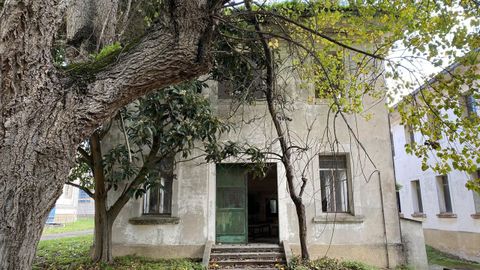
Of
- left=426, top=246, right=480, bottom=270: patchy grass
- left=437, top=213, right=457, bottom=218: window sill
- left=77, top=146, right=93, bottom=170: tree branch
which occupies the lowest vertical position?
left=426, top=246, right=480, bottom=270: patchy grass

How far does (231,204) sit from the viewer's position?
953 cm

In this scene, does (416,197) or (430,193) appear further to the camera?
(416,197)

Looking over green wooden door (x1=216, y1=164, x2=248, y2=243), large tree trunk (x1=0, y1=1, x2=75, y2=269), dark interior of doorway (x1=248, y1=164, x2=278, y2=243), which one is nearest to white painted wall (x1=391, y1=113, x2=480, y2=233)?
green wooden door (x1=216, y1=164, x2=248, y2=243)

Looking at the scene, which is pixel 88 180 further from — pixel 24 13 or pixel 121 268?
pixel 24 13

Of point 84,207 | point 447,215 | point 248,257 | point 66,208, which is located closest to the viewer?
point 248,257

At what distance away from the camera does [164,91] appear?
7590 mm

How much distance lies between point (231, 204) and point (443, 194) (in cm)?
959

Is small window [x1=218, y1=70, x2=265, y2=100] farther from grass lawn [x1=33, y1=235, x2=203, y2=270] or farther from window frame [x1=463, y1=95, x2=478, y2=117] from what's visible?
grass lawn [x1=33, y1=235, x2=203, y2=270]

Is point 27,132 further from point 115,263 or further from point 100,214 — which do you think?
point 115,263

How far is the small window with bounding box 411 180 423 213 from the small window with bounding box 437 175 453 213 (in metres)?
1.85

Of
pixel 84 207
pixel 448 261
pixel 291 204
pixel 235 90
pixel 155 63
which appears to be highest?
pixel 235 90

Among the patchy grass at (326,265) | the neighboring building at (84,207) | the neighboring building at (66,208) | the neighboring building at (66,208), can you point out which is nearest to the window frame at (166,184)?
the patchy grass at (326,265)

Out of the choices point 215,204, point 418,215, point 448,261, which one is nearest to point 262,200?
point 418,215

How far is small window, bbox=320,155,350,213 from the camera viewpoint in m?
9.36
